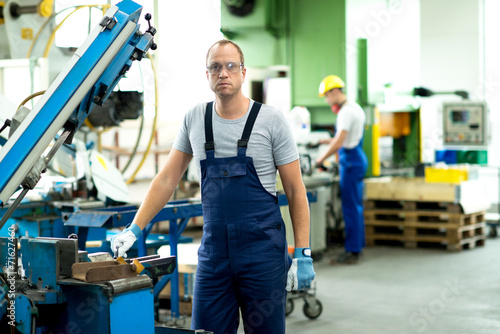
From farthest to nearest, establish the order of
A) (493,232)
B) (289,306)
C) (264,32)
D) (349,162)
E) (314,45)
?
(493,232) < (264,32) < (314,45) < (349,162) < (289,306)

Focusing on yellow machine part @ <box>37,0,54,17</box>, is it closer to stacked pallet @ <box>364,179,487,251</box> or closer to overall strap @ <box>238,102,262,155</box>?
overall strap @ <box>238,102,262,155</box>

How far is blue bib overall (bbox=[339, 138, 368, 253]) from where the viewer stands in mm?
7199

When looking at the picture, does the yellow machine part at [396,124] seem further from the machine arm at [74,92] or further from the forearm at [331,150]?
the machine arm at [74,92]

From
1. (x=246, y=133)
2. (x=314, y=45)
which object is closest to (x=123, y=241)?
(x=246, y=133)

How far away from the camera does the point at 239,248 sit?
2.62m

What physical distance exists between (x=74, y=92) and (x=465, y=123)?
746cm

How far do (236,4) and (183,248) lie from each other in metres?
4.15

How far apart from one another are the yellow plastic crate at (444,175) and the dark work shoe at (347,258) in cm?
156

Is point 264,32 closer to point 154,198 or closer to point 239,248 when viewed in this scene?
point 154,198

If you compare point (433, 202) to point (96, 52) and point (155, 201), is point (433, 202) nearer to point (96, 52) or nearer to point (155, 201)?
point (155, 201)

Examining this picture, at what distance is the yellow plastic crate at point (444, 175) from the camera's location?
801 centimetres

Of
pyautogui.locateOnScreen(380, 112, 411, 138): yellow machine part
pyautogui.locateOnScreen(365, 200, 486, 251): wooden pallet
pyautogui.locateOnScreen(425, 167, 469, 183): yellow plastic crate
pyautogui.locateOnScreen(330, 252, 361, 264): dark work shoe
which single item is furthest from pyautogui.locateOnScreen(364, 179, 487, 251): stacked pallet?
pyautogui.locateOnScreen(380, 112, 411, 138): yellow machine part

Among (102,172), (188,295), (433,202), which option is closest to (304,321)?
(188,295)

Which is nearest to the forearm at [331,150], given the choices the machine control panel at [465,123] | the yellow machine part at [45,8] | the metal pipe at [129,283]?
the machine control panel at [465,123]
